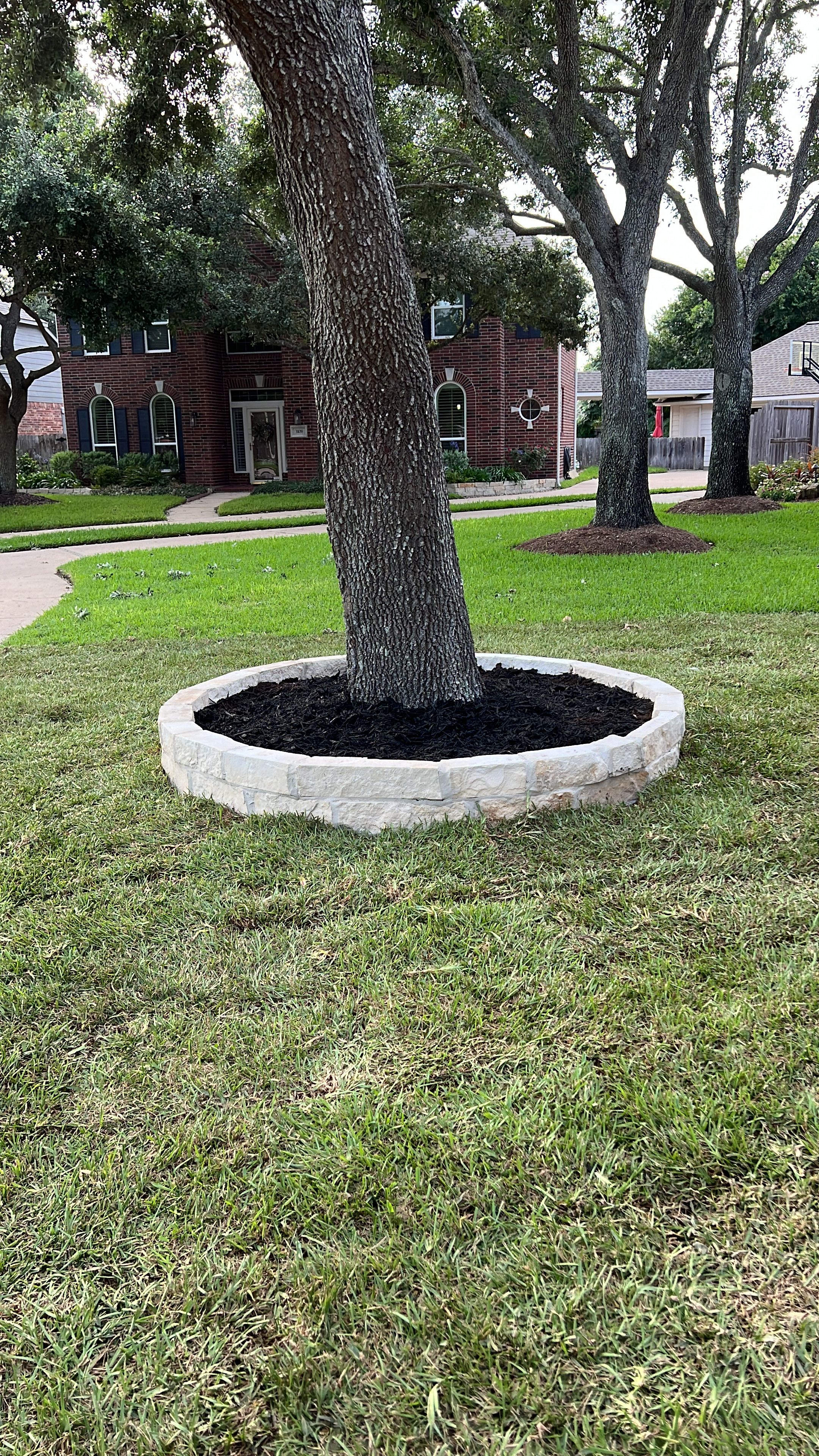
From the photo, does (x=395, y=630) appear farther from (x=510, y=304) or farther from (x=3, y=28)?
(x=510, y=304)

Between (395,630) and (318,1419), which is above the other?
(395,630)

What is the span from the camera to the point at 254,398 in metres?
25.0

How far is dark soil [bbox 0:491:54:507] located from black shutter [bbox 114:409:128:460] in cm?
455

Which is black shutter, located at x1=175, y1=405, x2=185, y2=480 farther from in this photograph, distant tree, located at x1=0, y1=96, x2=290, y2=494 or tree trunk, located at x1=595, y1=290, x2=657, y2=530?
tree trunk, located at x1=595, y1=290, x2=657, y2=530

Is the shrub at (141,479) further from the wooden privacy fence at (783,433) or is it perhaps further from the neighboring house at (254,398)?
the wooden privacy fence at (783,433)

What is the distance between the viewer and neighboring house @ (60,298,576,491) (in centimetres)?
2327

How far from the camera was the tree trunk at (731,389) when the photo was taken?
1415cm

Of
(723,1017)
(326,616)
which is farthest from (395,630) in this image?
(326,616)

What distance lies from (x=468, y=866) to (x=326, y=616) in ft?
15.5

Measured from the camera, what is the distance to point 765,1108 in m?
1.82

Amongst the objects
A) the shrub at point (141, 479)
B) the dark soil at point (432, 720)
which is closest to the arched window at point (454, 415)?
the shrub at point (141, 479)

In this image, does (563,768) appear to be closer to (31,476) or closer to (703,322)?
(31,476)

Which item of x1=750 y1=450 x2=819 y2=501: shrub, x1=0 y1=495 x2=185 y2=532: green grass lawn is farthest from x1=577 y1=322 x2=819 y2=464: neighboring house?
x1=0 y1=495 x2=185 y2=532: green grass lawn

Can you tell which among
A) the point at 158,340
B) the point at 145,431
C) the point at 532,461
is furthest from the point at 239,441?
the point at 532,461
